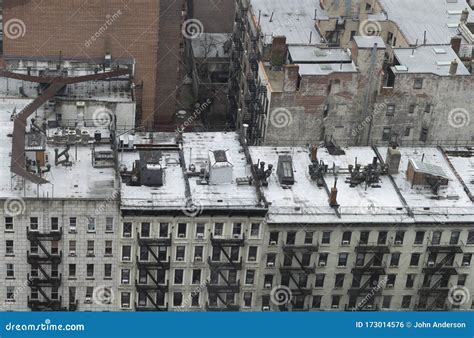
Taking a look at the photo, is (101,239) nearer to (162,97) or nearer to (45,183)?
(45,183)

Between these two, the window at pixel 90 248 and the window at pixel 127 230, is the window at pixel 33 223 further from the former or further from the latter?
the window at pixel 127 230

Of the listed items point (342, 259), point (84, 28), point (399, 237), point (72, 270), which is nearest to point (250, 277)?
point (342, 259)

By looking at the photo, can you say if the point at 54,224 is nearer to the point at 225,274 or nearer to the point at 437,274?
the point at 225,274

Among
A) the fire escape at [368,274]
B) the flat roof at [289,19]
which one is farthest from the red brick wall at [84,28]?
the fire escape at [368,274]

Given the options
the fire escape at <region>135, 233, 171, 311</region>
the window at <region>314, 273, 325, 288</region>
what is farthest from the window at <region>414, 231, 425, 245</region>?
the fire escape at <region>135, 233, 171, 311</region>

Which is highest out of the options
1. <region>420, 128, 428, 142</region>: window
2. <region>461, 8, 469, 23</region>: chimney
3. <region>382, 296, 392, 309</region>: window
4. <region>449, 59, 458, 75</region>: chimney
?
<region>461, 8, 469, 23</region>: chimney

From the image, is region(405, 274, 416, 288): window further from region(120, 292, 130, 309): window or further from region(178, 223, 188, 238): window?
region(120, 292, 130, 309): window
